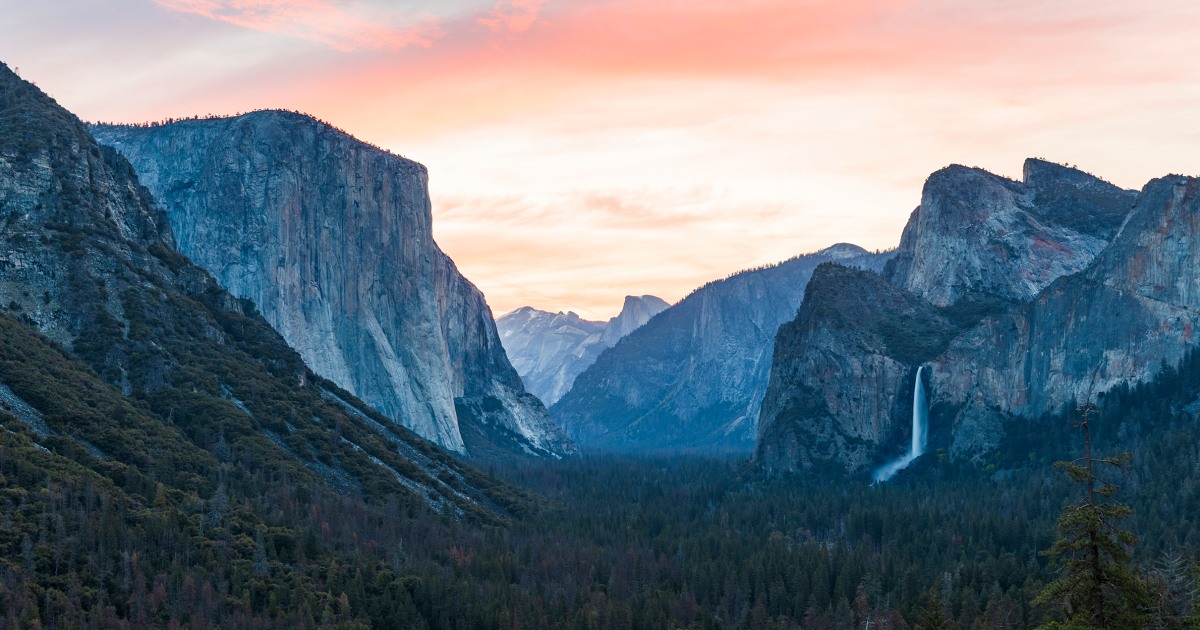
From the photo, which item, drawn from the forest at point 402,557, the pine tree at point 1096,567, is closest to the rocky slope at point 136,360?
the forest at point 402,557

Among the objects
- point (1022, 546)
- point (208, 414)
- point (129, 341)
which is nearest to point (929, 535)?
point (1022, 546)

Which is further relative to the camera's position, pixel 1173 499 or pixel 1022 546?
pixel 1173 499

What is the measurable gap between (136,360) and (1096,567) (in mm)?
130313

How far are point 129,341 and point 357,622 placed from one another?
63.8 metres

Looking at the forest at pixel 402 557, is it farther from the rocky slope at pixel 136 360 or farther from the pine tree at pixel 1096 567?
the pine tree at pixel 1096 567

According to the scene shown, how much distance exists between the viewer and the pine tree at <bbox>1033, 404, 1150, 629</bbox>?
165ft

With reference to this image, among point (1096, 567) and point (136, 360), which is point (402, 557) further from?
point (1096, 567)

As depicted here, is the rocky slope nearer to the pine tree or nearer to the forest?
the forest

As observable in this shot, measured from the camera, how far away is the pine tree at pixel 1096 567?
50344 mm

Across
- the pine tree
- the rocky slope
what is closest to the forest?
the rocky slope

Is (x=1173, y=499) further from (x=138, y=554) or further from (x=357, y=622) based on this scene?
(x=138, y=554)

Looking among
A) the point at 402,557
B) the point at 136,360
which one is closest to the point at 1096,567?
the point at 402,557

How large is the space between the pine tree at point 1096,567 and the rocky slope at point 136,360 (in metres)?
96.2

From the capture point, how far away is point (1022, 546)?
157 meters
